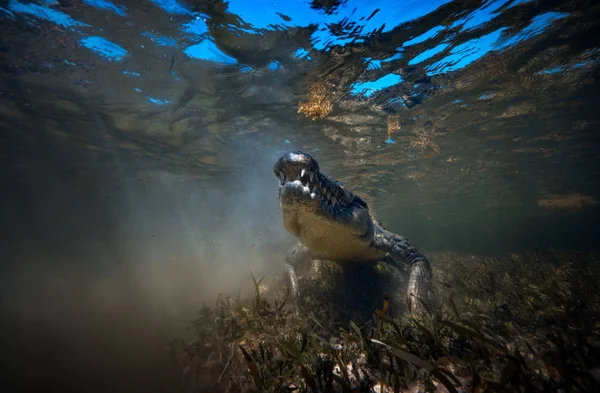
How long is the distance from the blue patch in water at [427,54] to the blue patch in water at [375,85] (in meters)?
0.75

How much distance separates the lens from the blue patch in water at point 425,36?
23.1 feet

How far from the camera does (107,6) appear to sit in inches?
256

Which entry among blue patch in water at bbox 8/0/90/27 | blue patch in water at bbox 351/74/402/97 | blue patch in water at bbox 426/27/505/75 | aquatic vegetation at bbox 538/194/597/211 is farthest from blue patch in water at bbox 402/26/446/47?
aquatic vegetation at bbox 538/194/597/211

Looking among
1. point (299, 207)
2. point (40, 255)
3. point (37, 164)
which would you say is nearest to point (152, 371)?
point (299, 207)

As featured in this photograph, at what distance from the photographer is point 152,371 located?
4.40 metres

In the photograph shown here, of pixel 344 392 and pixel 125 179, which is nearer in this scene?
pixel 344 392

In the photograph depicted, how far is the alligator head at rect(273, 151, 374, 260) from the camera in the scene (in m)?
3.21

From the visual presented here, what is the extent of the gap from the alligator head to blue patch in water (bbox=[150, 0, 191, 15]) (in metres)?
6.05

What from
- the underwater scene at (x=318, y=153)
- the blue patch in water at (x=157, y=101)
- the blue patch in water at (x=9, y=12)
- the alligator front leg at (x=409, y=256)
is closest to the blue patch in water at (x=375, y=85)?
the underwater scene at (x=318, y=153)

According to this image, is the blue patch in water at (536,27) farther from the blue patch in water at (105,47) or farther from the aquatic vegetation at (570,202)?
the aquatic vegetation at (570,202)

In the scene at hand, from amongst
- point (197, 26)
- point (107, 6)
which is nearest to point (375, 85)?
point (197, 26)

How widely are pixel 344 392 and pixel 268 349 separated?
46.3 inches

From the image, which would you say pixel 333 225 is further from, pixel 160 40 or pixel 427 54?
pixel 160 40

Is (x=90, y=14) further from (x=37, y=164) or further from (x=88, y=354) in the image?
(x=37, y=164)
